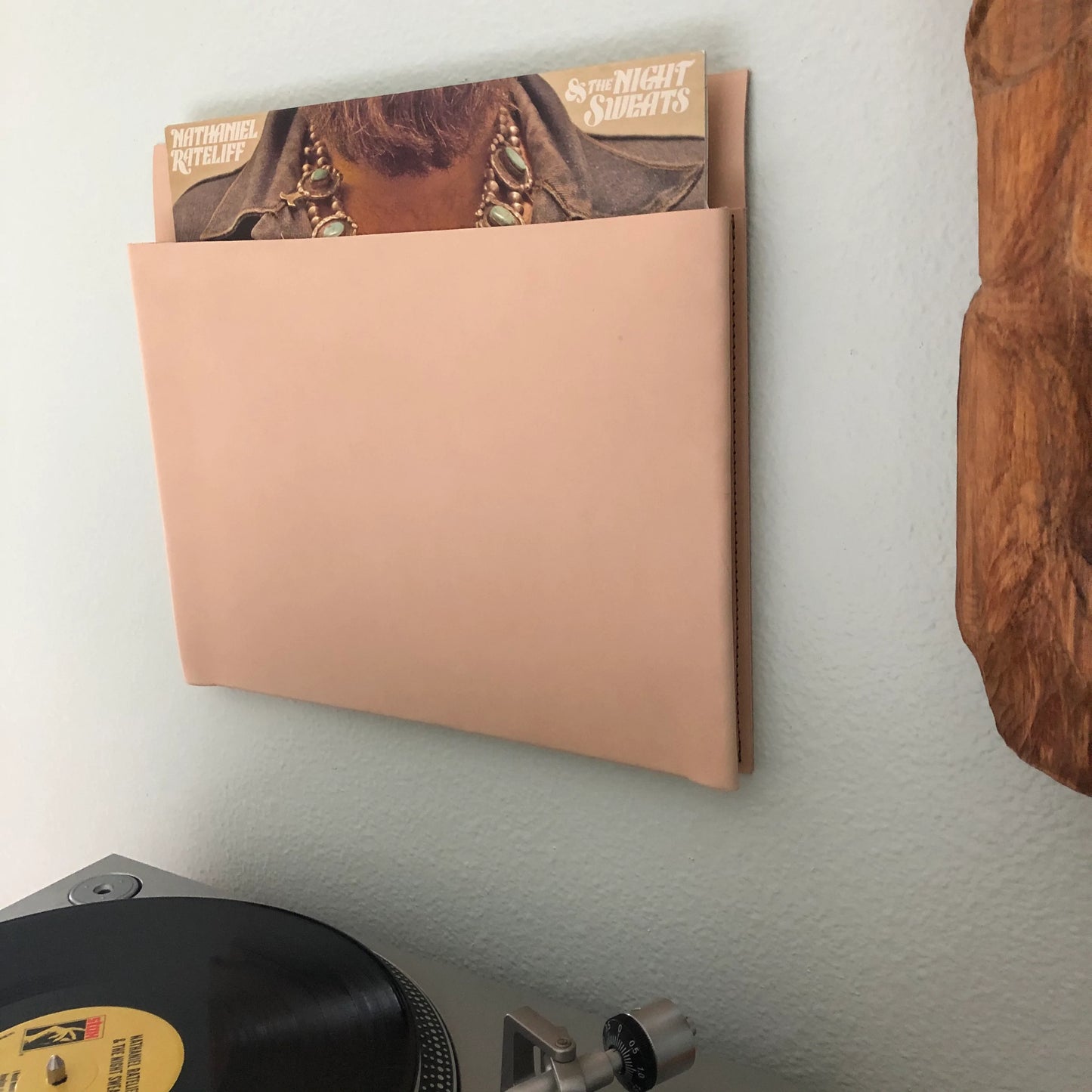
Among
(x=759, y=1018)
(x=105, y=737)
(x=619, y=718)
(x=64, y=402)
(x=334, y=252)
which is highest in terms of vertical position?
(x=334, y=252)

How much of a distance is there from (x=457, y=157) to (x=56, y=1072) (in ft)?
2.20

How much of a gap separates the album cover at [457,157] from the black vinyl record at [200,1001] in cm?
54

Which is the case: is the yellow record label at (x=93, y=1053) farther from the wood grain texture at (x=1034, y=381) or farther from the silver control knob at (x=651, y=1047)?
the wood grain texture at (x=1034, y=381)

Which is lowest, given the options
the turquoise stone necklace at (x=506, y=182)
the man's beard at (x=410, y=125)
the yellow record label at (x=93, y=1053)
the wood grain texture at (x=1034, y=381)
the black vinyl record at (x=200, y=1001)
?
the yellow record label at (x=93, y=1053)

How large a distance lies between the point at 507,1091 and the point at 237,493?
1.74 ft

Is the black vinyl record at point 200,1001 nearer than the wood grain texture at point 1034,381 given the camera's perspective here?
No

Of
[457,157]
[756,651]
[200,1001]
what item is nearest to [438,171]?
[457,157]

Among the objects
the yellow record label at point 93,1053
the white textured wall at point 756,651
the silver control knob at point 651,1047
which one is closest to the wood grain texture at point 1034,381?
the white textured wall at point 756,651

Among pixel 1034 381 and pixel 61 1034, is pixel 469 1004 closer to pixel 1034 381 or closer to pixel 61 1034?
pixel 61 1034

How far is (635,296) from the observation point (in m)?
0.68

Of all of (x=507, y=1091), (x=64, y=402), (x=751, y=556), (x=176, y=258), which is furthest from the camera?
(x=64, y=402)

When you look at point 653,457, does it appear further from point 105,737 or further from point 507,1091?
point 105,737

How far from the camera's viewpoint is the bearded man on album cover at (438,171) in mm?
679

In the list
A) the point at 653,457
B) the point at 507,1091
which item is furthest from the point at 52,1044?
the point at 653,457
